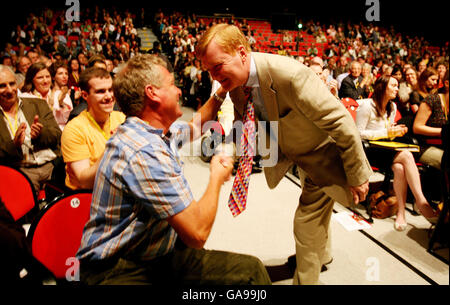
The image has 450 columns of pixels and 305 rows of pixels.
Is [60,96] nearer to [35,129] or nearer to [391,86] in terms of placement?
[35,129]

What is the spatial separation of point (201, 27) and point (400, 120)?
11341 mm

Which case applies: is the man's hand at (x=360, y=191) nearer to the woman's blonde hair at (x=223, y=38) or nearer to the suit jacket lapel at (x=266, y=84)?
the suit jacket lapel at (x=266, y=84)

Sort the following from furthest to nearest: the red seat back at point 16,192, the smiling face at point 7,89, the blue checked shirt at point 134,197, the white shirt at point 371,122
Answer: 1. the white shirt at point 371,122
2. the smiling face at point 7,89
3. the red seat back at point 16,192
4. the blue checked shirt at point 134,197

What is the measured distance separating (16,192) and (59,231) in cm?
59

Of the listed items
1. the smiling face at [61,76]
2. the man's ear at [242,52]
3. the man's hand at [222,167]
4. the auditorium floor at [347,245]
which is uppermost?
the smiling face at [61,76]

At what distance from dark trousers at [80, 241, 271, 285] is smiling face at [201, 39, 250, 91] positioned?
83 centimetres

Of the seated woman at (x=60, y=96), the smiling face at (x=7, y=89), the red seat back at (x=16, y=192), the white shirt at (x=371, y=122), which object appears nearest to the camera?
the red seat back at (x=16, y=192)

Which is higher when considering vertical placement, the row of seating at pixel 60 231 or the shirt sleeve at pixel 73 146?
the shirt sleeve at pixel 73 146

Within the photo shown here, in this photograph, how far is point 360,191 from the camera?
1542 mm

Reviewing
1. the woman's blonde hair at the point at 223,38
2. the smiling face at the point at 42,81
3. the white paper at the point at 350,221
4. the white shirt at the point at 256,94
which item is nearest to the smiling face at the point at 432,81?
the white paper at the point at 350,221

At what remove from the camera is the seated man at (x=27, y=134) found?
2238 millimetres

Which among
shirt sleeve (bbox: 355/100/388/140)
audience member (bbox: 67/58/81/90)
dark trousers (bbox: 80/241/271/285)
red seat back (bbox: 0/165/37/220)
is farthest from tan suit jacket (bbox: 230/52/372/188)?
audience member (bbox: 67/58/81/90)

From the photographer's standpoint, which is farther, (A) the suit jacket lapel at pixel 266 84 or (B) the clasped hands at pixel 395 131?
(B) the clasped hands at pixel 395 131
